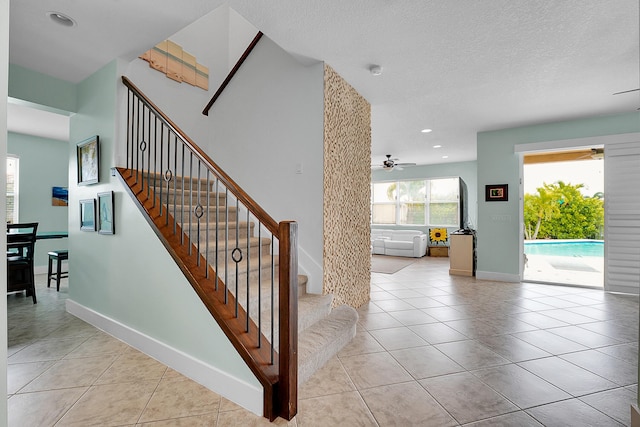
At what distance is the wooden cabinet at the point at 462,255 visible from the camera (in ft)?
18.3

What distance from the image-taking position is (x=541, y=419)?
1.62 meters

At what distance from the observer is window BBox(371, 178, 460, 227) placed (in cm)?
862

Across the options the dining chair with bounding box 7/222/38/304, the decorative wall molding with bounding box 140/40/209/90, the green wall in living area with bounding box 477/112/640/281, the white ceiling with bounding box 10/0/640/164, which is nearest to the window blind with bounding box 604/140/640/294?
the green wall in living area with bounding box 477/112/640/281

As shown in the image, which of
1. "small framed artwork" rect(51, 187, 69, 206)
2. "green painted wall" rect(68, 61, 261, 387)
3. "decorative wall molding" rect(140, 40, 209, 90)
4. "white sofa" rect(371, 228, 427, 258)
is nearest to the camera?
"green painted wall" rect(68, 61, 261, 387)

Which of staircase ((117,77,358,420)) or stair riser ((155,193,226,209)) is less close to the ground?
stair riser ((155,193,226,209))

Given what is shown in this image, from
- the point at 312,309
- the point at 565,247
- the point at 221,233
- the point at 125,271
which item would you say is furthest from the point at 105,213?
the point at 565,247

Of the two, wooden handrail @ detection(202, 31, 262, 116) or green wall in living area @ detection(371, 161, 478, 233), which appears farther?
green wall in living area @ detection(371, 161, 478, 233)

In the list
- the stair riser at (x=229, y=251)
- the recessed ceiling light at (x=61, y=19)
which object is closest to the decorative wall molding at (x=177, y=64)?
the recessed ceiling light at (x=61, y=19)

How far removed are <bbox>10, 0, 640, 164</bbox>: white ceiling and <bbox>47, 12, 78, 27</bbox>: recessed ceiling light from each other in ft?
0.15


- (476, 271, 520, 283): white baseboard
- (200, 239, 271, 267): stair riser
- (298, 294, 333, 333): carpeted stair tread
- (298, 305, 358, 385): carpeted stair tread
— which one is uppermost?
(200, 239, 271, 267): stair riser

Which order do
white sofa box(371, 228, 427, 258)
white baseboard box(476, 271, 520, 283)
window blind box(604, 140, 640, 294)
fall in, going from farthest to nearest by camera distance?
1. white sofa box(371, 228, 427, 258)
2. white baseboard box(476, 271, 520, 283)
3. window blind box(604, 140, 640, 294)

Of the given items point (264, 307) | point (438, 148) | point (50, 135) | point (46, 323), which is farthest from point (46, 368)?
point (438, 148)

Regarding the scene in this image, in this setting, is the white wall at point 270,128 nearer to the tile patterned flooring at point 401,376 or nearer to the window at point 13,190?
the tile patterned flooring at point 401,376

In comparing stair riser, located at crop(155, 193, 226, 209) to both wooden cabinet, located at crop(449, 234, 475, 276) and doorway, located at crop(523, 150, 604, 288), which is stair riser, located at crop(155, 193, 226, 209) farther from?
doorway, located at crop(523, 150, 604, 288)
